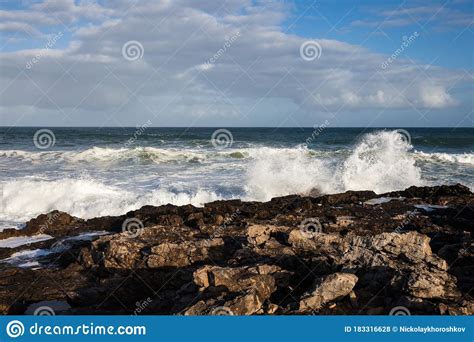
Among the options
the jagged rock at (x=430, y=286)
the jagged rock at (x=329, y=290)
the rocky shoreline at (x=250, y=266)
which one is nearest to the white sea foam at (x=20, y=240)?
the rocky shoreline at (x=250, y=266)

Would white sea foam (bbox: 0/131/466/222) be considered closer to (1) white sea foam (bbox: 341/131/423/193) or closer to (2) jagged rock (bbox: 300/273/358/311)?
(1) white sea foam (bbox: 341/131/423/193)

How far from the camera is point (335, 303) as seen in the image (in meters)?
6.03

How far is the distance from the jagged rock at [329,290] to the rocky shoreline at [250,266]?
1 centimetres

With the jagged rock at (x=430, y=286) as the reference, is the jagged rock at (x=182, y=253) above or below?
above

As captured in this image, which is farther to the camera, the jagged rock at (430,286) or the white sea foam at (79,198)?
the white sea foam at (79,198)

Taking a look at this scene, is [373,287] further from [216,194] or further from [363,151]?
[363,151]

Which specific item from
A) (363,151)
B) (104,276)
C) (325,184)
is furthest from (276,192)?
(104,276)

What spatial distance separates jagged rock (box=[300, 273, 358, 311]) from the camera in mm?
5918

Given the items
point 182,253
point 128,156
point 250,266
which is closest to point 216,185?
point 182,253

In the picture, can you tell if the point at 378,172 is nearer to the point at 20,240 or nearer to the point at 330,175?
the point at 330,175

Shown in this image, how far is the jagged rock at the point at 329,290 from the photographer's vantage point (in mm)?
5918

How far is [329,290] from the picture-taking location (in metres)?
6.05

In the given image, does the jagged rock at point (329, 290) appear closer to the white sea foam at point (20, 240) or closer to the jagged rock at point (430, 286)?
the jagged rock at point (430, 286)

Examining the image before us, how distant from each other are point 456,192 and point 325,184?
5199 millimetres
